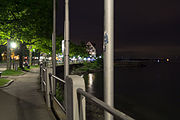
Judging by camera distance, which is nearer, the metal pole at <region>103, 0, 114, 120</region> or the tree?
the metal pole at <region>103, 0, 114, 120</region>

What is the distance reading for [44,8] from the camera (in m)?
16.2

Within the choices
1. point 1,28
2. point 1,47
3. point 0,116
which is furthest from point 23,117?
point 1,47
